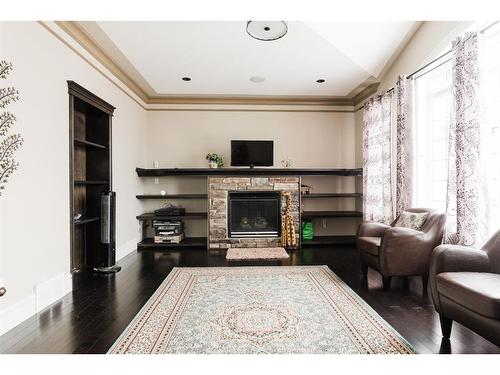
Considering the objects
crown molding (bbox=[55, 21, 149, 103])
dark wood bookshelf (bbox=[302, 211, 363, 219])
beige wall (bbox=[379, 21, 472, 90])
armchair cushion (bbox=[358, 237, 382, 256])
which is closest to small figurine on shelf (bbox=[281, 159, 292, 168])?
dark wood bookshelf (bbox=[302, 211, 363, 219])

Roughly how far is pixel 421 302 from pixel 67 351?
2860 millimetres

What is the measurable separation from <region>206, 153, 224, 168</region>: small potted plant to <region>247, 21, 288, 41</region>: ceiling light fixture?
253cm

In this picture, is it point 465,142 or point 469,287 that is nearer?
point 469,287

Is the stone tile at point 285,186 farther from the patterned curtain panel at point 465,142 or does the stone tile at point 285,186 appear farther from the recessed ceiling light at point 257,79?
the patterned curtain panel at point 465,142

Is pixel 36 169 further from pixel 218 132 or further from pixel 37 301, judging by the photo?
pixel 218 132

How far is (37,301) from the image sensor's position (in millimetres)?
2391

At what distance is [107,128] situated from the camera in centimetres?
378

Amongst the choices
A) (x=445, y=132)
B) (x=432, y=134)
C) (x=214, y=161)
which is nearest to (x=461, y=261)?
(x=445, y=132)

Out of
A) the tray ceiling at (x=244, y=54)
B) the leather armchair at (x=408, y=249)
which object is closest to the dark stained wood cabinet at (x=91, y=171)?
the tray ceiling at (x=244, y=54)

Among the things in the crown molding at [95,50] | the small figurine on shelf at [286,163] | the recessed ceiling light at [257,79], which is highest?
the recessed ceiling light at [257,79]

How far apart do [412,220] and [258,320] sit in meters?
2.12

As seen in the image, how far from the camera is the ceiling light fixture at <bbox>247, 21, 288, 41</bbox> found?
2797mm

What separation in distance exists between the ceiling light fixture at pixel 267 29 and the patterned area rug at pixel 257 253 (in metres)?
2.89

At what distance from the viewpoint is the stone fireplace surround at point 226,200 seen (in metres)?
4.89
